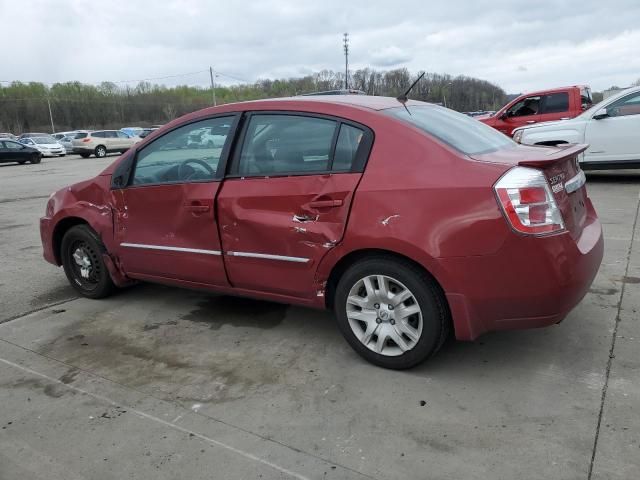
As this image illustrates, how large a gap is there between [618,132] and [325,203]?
8388 mm

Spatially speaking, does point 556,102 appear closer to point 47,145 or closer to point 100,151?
point 100,151

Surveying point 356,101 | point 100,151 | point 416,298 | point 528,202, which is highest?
point 356,101

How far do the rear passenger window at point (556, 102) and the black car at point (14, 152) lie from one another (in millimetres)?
24538

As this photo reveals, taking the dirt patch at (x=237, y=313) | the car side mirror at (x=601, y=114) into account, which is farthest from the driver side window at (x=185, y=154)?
the car side mirror at (x=601, y=114)

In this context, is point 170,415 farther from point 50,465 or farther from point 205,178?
point 205,178

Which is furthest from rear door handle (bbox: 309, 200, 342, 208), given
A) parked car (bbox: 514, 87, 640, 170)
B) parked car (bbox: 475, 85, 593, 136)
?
parked car (bbox: 475, 85, 593, 136)

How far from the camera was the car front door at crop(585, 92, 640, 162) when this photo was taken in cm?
953

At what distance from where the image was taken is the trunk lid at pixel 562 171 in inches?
115

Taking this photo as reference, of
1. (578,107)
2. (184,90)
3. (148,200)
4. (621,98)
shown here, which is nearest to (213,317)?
(148,200)

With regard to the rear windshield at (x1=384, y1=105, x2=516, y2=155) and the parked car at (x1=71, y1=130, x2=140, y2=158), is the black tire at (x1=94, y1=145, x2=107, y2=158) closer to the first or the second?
the parked car at (x1=71, y1=130, x2=140, y2=158)

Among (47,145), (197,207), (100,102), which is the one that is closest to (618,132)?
(197,207)

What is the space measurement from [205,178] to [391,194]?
1.43 m

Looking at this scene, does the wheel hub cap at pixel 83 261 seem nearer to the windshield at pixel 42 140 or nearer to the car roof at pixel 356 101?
the car roof at pixel 356 101

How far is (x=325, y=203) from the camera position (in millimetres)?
3240
